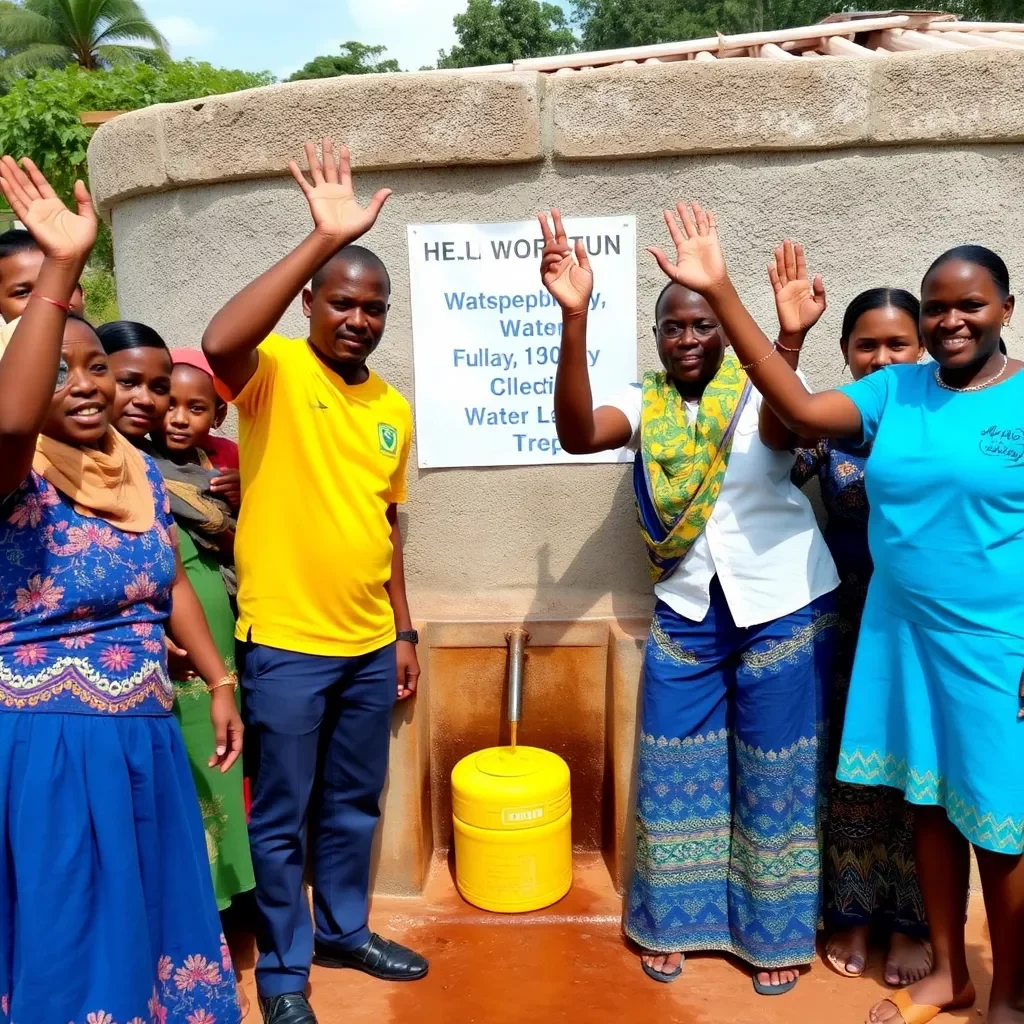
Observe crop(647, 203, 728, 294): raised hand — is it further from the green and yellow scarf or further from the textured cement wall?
the textured cement wall

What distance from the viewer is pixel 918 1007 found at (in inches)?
96.1

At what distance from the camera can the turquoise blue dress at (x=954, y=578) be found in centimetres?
217

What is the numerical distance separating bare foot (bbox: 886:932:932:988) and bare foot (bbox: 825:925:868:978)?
74 millimetres

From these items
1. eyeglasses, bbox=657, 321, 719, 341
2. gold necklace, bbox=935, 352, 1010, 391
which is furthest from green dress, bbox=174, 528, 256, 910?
gold necklace, bbox=935, 352, 1010, 391

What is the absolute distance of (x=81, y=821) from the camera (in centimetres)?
174

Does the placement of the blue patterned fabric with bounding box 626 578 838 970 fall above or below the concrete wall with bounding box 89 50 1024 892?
below

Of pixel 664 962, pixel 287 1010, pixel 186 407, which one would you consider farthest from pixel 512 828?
pixel 186 407

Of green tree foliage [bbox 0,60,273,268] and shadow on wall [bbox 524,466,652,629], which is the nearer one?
shadow on wall [bbox 524,466,652,629]

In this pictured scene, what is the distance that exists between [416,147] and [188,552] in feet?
4.75

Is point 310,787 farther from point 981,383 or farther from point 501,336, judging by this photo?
point 981,383

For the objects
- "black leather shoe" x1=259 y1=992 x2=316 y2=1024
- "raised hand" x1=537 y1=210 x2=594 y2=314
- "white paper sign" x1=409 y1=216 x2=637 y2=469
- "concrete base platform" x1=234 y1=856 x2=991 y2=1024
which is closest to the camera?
"raised hand" x1=537 y1=210 x2=594 y2=314

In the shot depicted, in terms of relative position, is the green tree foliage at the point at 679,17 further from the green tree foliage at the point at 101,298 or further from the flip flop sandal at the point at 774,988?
the flip flop sandal at the point at 774,988

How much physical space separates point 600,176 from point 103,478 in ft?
6.05

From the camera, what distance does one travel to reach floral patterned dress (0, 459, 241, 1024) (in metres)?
1.70
